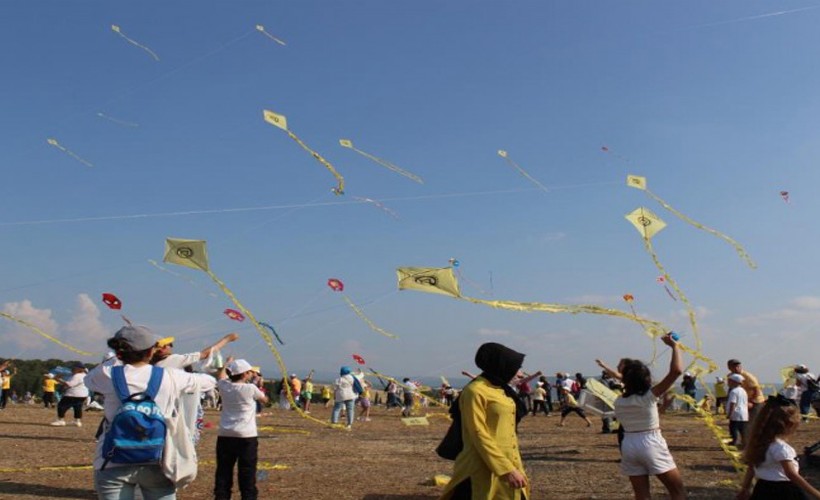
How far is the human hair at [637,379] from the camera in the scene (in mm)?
6246

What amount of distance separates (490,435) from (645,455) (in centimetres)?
209

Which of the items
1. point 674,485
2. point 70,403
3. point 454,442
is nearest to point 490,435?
point 454,442

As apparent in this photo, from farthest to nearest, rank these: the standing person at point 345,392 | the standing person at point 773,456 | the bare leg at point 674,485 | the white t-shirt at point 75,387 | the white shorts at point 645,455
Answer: the standing person at point 345,392 < the white t-shirt at point 75,387 < the white shorts at point 645,455 < the bare leg at point 674,485 < the standing person at point 773,456

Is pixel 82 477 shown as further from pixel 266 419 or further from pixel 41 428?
pixel 266 419

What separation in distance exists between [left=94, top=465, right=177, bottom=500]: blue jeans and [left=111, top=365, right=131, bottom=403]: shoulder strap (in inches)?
15.4

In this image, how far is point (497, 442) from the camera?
459 centimetres

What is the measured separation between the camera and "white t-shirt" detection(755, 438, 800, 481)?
5.15m

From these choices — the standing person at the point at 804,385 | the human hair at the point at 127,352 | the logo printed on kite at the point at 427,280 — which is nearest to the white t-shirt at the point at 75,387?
the logo printed on kite at the point at 427,280

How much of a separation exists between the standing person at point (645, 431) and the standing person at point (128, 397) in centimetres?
395

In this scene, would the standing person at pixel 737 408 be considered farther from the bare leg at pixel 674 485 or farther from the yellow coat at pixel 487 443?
the yellow coat at pixel 487 443

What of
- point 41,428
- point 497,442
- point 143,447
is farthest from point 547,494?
point 41,428

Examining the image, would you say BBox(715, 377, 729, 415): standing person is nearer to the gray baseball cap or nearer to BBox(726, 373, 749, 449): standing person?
BBox(726, 373, 749, 449): standing person

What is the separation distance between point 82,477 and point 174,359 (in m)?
4.86

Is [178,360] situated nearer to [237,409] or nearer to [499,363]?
[237,409]
